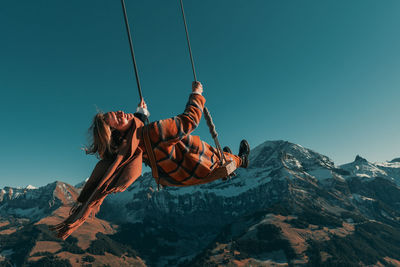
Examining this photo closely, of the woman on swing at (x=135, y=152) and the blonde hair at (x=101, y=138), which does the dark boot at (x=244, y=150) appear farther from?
the blonde hair at (x=101, y=138)

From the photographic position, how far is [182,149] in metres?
4.19

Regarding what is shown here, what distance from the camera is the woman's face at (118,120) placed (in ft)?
11.6

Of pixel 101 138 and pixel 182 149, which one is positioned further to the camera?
pixel 182 149

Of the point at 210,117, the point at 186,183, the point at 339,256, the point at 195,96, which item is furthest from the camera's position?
the point at 339,256

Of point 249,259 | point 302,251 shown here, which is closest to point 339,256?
point 302,251

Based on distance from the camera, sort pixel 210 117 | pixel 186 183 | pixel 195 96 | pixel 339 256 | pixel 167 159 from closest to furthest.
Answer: pixel 167 159 < pixel 195 96 < pixel 186 183 < pixel 210 117 < pixel 339 256

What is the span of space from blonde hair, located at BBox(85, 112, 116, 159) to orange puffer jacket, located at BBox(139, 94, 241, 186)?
1.46 feet

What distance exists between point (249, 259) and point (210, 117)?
21970 cm

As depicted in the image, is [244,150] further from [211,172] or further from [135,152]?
[135,152]

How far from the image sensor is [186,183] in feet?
15.3

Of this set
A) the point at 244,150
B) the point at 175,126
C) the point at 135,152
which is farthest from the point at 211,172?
the point at 244,150

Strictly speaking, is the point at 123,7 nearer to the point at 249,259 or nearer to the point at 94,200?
the point at 94,200

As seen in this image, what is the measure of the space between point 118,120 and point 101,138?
0.34 metres

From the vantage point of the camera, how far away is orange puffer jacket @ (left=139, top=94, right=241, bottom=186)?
354 centimetres
